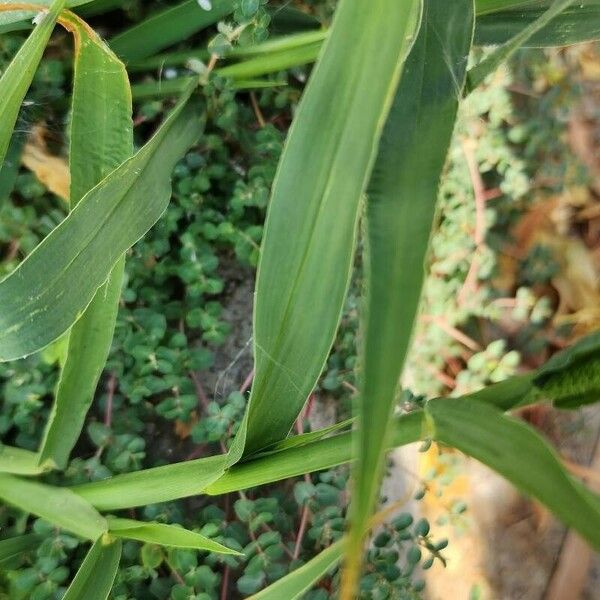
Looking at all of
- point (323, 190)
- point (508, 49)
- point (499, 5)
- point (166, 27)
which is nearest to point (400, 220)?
point (323, 190)

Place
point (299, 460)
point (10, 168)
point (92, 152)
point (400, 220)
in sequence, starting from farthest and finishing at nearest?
point (10, 168), point (92, 152), point (299, 460), point (400, 220)

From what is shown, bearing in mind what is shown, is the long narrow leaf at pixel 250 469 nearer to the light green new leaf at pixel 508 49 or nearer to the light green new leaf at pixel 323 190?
the light green new leaf at pixel 323 190

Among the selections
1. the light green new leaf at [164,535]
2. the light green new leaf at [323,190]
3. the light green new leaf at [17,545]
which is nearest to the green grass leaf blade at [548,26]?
the light green new leaf at [323,190]

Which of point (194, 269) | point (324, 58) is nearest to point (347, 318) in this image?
point (194, 269)

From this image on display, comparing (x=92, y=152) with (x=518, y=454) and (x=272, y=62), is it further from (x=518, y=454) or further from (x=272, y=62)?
(x=518, y=454)

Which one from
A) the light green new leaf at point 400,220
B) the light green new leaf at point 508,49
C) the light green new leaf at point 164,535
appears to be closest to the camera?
the light green new leaf at point 400,220

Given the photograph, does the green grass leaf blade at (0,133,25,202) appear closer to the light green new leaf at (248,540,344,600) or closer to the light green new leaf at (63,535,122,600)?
the light green new leaf at (63,535,122,600)
